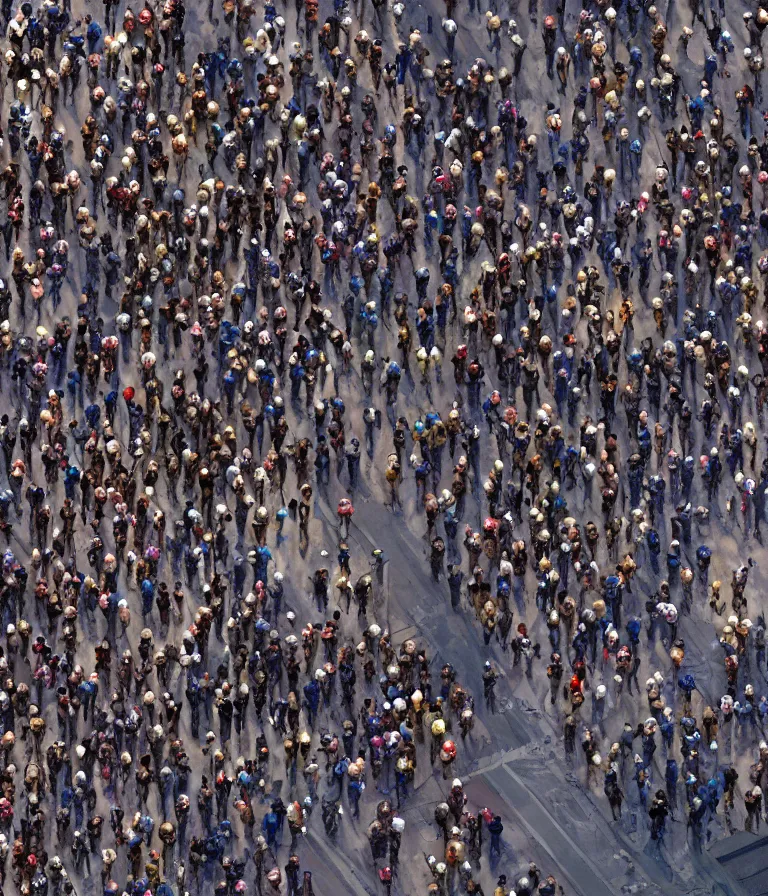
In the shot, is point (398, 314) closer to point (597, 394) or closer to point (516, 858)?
point (597, 394)

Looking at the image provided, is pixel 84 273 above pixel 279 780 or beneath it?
above

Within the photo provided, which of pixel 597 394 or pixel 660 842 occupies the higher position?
pixel 597 394

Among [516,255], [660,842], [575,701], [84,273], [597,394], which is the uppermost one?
[84,273]

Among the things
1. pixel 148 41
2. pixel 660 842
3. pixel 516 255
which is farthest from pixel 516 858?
pixel 148 41

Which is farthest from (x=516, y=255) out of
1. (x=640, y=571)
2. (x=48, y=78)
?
(x=48, y=78)

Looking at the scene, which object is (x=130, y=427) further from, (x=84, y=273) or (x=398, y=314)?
(x=398, y=314)

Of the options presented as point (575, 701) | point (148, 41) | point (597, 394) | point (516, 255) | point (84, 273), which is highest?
point (148, 41)
